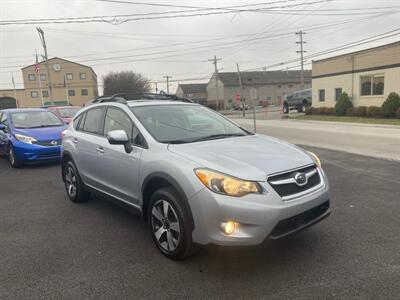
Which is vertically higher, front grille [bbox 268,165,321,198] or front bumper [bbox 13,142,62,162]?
front grille [bbox 268,165,321,198]

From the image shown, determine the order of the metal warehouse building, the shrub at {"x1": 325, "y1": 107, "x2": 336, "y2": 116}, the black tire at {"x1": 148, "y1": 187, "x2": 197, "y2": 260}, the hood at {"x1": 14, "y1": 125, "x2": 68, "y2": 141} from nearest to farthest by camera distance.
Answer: the black tire at {"x1": 148, "y1": 187, "x2": 197, "y2": 260} < the hood at {"x1": 14, "y1": 125, "x2": 68, "y2": 141} < the metal warehouse building < the shrub at {"x1": 325, "y1": 107, "x2": 336, "y2": 116}

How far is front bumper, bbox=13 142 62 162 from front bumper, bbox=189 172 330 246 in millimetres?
6578

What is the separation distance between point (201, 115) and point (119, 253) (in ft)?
6.99

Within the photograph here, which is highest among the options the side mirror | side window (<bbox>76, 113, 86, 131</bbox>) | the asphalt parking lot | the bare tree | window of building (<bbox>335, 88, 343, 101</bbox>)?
the bare tree

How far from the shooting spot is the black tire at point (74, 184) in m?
5.34

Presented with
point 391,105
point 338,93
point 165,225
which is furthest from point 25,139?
point 338,93

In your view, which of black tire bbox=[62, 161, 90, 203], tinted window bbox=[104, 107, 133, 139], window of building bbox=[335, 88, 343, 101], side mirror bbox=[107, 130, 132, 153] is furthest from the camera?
window of building bbox=[335, 88, 343, 101]

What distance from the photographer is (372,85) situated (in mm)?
26578

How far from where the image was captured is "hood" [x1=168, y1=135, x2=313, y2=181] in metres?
3.08

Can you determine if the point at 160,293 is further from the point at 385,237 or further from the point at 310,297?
the point at 385,237

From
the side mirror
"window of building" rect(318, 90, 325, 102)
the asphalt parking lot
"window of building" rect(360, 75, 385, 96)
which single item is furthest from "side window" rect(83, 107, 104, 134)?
"window of building" rect(318, 90, 325, 102)

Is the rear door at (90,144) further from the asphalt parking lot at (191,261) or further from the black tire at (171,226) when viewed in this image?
the black tire at (171,226)

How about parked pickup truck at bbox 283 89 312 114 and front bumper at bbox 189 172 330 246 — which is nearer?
front bumper at bbox 189 172 330 246

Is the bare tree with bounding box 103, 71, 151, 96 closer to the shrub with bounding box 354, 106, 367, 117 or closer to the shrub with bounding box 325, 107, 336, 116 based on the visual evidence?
the shrub with bounding box 325, 107, 336, 116
